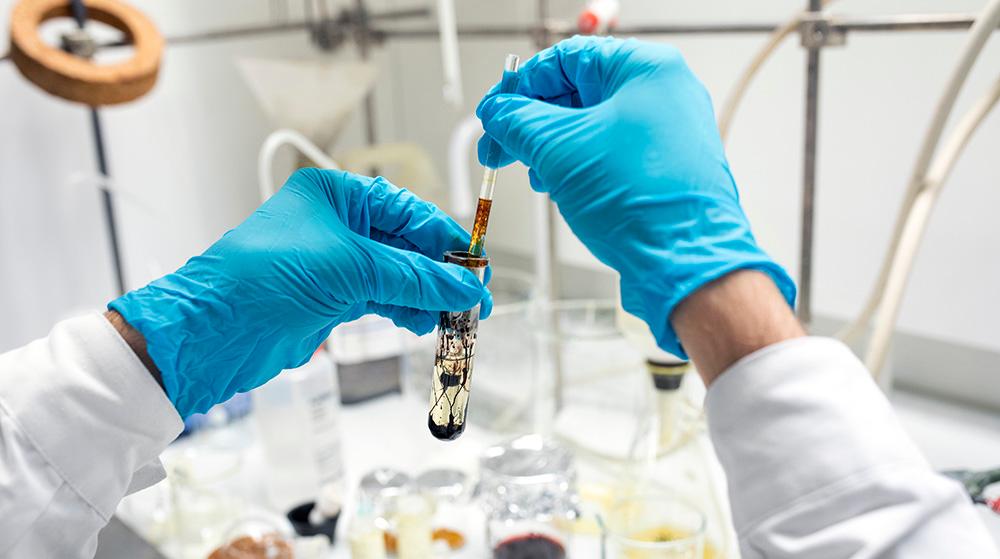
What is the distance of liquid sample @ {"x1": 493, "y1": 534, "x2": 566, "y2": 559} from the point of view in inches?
41.2

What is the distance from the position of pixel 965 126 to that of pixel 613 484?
2.38ft

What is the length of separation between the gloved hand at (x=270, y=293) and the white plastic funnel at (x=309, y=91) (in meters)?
0.90

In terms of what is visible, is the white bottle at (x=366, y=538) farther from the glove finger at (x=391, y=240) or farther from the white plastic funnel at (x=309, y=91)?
the white plastic funnel at (x=309, y=91)

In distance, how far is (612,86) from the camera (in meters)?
0.79

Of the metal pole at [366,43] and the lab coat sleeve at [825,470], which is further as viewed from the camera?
the metal pole at [366,43]

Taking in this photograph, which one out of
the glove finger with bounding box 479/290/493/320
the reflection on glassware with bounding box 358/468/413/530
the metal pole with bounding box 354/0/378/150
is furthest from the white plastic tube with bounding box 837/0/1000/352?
the metal pole with bounding box 354/0/378/150

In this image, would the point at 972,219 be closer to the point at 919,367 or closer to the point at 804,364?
the point at 919,367

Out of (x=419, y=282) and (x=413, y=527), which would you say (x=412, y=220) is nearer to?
(x=419, y=282)

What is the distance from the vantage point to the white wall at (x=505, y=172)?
4.86 ft

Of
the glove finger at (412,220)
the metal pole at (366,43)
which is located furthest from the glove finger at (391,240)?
the metal pole at (366,43)

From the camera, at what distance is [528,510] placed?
A: 1070 mm

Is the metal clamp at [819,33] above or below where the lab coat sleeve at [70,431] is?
above

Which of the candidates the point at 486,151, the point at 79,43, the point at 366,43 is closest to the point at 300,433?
the point at 486,151

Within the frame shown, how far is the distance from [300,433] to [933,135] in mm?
1033
